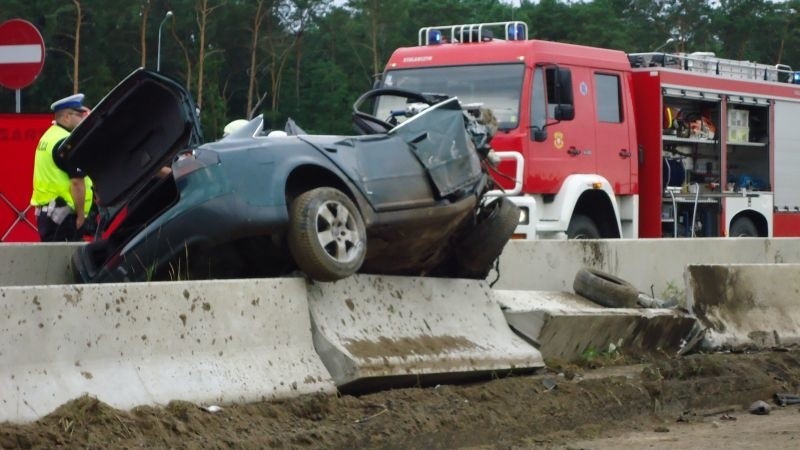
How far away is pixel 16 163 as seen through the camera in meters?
15.3

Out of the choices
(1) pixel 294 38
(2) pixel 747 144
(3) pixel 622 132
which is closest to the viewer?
(3) pixel 622 132

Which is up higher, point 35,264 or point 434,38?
point 434,38

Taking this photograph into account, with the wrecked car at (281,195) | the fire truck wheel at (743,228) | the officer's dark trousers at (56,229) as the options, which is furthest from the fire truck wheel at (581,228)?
the wrecked car at (281,195)

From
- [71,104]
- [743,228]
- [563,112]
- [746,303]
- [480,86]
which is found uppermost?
[71,104]

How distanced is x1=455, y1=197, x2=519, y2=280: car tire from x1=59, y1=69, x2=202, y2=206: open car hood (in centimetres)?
192

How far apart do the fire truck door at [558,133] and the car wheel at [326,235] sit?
8.04 metres

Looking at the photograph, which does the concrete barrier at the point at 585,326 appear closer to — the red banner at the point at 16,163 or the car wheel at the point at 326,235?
the car wheel at the point at 326,235

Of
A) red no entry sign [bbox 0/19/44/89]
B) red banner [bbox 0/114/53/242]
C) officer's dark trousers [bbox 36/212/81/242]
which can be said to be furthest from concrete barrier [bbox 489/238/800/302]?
red banner [bbox 0/114/53/242]

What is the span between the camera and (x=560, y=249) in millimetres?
11336

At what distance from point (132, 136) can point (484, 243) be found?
2.31 metres

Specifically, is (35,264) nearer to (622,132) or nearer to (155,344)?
(155,344)

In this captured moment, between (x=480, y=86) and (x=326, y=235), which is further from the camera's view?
(x=480, y=86)

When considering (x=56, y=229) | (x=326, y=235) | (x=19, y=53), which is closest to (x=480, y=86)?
(x=19, y=53)

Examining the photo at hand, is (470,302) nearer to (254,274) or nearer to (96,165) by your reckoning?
(254,274)
